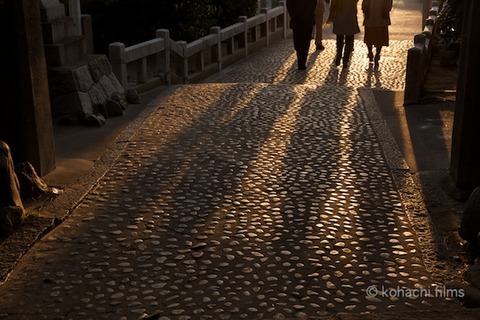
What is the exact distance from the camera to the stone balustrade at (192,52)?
11.4m

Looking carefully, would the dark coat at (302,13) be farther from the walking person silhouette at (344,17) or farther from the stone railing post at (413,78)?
the stone railing post at (413,78)

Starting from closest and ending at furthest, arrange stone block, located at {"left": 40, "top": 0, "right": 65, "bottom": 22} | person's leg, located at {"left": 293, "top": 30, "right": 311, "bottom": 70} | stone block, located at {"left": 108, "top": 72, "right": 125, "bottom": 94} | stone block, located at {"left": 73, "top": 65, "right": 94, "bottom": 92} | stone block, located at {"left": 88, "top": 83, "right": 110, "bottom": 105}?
stone block, located at {"left": 40, "top": 0, "right": 65, "bottom": 22} < stone block, located at {"left": 73, "top": 65, "right": 94, "bottom": 92} < stone block, located at {"left": 88, "top": 83, "right": 110, "bottom": 105} < stone block, located at {"left": 108, "top": 72, "right": 125, "bottom": 94} < person's leg, located at {"left": 293, "top": 30, "right": 311, "bottom": 70}

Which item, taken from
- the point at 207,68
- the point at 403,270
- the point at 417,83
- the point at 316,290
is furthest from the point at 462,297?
the point at 207,68

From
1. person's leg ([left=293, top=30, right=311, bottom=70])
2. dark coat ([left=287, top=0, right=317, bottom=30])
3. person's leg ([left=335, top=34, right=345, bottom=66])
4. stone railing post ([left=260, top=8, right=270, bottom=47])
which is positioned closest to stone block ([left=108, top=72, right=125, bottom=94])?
dark coat ([left=287, top=0, right=317, bottom=30])

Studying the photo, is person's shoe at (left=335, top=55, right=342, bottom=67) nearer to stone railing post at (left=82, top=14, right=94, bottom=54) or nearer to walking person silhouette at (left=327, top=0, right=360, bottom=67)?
walking person silhouette at (left=327, top=0, right=360, bottom=67)

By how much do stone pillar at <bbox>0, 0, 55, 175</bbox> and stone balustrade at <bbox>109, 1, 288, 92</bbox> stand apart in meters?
4.15

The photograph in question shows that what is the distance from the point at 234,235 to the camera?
17.9 feet

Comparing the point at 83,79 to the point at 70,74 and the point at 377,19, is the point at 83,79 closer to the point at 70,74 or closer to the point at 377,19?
the point at 70,74

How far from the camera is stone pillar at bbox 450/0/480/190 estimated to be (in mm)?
6027

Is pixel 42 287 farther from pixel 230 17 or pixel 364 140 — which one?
pixel 230 17

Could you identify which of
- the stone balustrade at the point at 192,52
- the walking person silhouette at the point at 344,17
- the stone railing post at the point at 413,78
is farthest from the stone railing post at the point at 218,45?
the stone railing post at the point at 413,78

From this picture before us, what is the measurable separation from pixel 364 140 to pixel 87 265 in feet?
13.9

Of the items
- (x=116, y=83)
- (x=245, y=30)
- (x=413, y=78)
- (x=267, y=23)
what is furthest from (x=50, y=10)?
(x=267, y=23)

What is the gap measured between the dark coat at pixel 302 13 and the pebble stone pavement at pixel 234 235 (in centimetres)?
539
